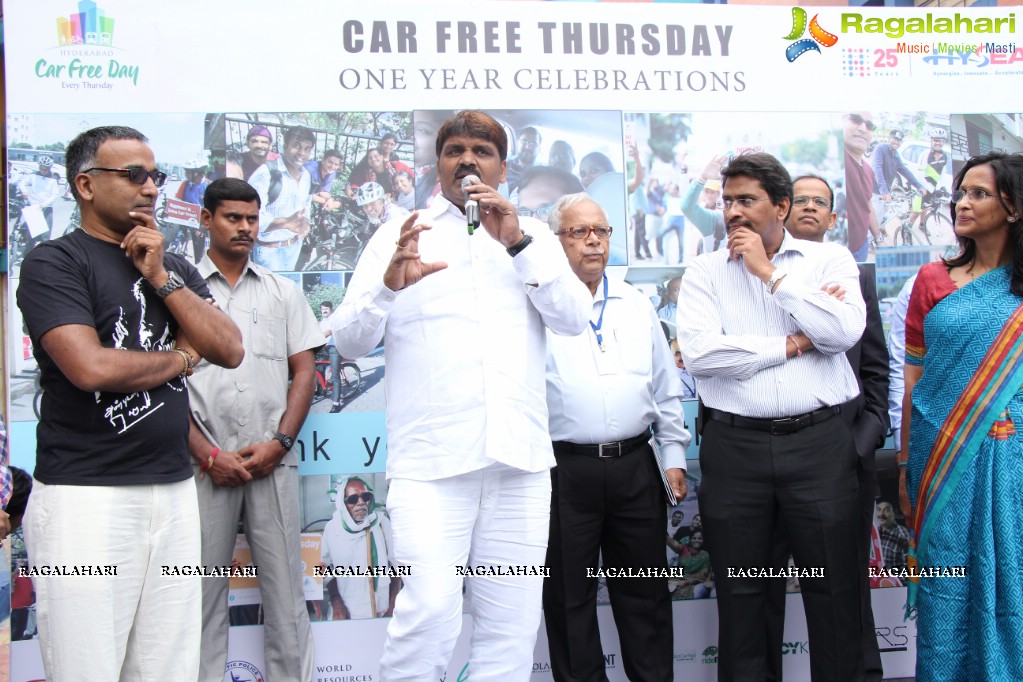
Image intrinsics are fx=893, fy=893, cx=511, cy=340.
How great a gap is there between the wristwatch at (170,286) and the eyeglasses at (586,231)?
1.77 meters

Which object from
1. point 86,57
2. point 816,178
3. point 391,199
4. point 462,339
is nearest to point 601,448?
point 462,339

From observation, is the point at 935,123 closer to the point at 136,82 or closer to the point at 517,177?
the point at 517,177

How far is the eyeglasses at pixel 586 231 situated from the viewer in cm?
383

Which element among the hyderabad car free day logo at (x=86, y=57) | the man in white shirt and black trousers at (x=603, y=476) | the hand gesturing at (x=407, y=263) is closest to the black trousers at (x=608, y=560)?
the man in white shirt and black trousers at (x=603, y=476)

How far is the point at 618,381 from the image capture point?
3.74m

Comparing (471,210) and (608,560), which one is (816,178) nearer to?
(608,560)

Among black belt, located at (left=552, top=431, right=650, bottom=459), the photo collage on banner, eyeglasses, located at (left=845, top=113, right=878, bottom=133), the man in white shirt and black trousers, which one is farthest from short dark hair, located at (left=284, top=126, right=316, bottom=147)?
eyeglasses, located at (left=845, top=113, right=878, bottom=133)

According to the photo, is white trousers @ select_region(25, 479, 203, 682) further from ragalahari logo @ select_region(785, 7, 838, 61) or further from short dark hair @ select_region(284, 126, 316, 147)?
ragalahari logo @ select_region(785, 7, 838, 61)

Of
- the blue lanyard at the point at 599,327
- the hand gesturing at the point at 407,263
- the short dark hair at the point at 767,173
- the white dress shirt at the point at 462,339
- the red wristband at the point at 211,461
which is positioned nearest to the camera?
the hand gesturing at the point at 407,263

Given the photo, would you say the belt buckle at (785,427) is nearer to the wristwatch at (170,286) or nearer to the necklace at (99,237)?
the wristwatch at (170,286)

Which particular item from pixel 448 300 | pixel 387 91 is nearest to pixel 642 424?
pixel 448 300

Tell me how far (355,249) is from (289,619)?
1.65 metres

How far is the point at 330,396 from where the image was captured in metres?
4.08

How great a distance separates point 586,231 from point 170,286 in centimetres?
185
